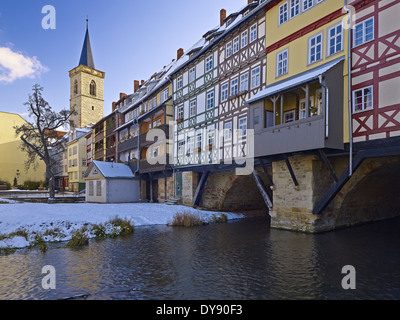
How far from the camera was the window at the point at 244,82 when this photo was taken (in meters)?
17.8

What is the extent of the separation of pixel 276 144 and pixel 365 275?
7.02 m

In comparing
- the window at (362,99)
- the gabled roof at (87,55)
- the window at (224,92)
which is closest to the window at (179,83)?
the window at (224,92)

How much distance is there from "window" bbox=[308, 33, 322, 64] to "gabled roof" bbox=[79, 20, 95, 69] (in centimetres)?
6311

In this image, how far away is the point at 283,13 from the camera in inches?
603

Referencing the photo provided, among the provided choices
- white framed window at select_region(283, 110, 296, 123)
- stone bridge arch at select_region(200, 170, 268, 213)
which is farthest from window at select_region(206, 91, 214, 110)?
white framed window at select_region(283, 110, 296, 123)

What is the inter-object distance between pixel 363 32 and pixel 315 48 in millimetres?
2245

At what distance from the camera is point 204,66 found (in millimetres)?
22156

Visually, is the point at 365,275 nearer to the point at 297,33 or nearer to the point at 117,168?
the point at 297,33

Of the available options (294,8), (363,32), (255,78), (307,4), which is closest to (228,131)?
(255,78)

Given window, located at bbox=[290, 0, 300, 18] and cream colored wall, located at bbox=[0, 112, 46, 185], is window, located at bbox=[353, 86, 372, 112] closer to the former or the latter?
window, located at bbox=[290, 0, 300, 18]

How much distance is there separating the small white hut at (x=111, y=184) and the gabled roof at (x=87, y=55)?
45.6 m

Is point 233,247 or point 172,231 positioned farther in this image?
point 172,231

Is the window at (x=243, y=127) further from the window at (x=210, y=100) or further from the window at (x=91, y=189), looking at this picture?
the window at (x=91, y=189)
